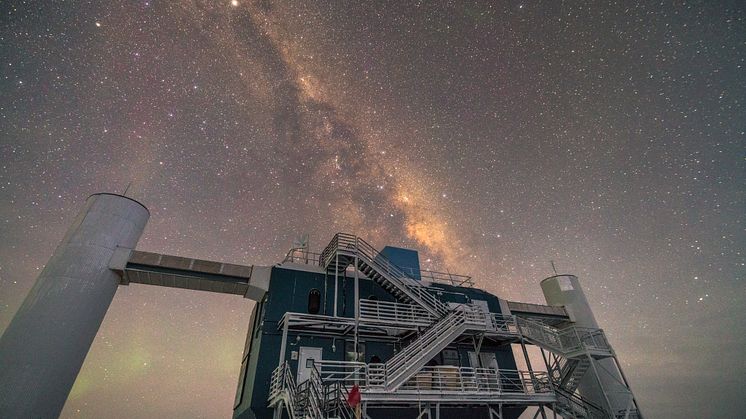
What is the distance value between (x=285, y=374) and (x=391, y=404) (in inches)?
212

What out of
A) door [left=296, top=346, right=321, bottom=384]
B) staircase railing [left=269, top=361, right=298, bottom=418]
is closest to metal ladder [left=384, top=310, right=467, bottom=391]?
staircase railing [left=269, top=361, right=298, bottom=418]

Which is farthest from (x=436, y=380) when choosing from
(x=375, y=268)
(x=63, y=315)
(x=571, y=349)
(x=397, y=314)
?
(x=63, y=315)

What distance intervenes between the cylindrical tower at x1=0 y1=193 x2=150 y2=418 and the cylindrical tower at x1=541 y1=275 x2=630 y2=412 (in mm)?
33632

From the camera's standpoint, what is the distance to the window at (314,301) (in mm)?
22312

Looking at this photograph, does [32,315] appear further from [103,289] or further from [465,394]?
[465,394]

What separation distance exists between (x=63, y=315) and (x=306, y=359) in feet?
42.5

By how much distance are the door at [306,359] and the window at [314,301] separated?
7.74ft

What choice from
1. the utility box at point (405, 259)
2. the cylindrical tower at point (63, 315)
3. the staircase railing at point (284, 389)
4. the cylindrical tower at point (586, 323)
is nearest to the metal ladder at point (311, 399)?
the staircase railing at point (284, 389)

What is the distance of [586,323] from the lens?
3031 cm

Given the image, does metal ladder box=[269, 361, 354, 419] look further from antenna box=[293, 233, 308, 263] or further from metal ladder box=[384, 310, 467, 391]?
antenna box=[293, 233, 308, 263]

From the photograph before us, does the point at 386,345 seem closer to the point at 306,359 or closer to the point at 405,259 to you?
the point at 306,359

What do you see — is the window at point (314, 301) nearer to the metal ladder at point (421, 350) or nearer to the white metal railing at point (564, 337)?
the metal ladder at point (421, 350)

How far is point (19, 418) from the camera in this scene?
51.1 feet

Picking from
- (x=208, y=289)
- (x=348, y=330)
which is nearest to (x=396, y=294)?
(x=348, y=330)
